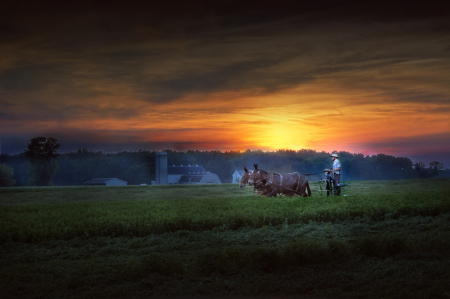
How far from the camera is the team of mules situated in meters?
24.9

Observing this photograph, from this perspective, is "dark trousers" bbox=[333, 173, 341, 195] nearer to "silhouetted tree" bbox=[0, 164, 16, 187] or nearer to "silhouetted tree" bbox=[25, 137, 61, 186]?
"silhouetted tree" bbox=[25, 137, 61, 186]

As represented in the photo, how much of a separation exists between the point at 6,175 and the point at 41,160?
10.1 metres

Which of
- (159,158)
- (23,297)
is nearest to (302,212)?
(23,297)

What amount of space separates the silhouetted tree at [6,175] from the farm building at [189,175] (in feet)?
123

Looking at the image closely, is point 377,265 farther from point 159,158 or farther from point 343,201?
point 159,158

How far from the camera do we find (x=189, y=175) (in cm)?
10300

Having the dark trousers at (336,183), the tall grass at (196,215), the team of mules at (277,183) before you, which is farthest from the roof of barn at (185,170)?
the tall grass at (196,215)

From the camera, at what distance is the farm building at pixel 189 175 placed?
316 feet

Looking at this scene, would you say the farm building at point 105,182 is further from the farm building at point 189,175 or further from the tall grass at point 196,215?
the tall grass at point 196,215

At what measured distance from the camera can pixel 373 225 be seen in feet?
51.9

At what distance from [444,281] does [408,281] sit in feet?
2.39

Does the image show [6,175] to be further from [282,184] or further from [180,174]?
[282,184]

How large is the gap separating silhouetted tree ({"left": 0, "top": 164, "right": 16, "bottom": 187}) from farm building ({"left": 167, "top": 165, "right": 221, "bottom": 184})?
37515 millimetres

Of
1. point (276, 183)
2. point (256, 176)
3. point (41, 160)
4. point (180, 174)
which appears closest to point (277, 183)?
point (276, 183)
